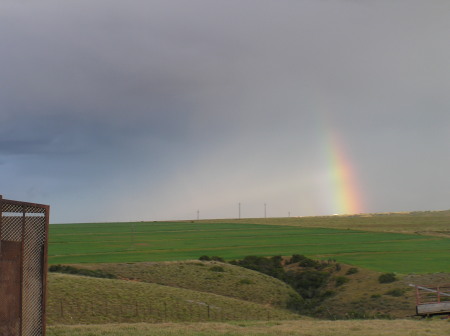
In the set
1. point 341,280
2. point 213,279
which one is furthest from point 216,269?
point 341,280

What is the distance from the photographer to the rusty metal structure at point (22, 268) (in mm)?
14500

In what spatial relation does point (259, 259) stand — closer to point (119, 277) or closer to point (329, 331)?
point (119, 277)

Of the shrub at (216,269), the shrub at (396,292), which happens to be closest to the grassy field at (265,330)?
the shrub at (396,292)

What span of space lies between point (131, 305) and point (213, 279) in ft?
66.9

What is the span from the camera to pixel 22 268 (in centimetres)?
1504

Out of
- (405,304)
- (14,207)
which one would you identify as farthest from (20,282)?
(405,304)

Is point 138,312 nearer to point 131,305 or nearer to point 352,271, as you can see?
point 131,305

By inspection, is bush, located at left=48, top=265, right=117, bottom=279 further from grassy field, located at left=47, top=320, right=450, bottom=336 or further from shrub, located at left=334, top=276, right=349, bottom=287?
grassy field, located at left=47, top=320, right=450, bottom=336

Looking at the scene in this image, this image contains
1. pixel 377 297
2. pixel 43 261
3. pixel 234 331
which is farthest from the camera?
pixel 377 297

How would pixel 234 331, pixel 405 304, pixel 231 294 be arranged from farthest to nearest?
pixel 231 294, pixel 405 304, pixel 234 331

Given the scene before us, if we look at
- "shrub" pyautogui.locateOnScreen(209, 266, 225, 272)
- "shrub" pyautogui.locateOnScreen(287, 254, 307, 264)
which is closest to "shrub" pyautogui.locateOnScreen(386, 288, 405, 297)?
"shrub" pyautogui.locateOnScreen(209, 266, 225, 272)

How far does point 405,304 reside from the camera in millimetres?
44062

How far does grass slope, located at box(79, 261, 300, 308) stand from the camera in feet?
180

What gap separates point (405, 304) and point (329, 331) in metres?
24.7
